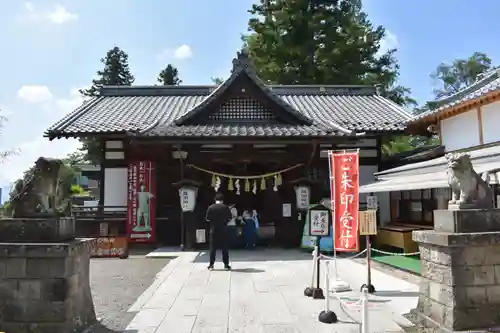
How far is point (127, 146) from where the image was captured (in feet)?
52.6

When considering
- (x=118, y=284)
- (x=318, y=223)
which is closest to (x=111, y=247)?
(x=118, y=284)

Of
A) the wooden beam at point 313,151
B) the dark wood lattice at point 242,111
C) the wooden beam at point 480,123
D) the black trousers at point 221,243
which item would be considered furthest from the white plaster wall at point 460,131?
the black trousers at point 221,243

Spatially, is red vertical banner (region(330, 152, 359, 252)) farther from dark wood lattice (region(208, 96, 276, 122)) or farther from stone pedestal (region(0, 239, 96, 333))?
dark wood lattice (region(208, 96, 276, 122))

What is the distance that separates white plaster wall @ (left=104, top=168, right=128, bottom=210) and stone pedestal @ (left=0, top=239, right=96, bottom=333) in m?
10.5

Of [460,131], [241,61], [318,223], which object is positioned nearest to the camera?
[318,223]

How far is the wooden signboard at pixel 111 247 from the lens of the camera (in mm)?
13266

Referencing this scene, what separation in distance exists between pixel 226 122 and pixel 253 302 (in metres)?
8.90

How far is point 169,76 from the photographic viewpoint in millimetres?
41812

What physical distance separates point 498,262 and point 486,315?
70 cm

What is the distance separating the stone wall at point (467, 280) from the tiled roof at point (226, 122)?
8274mm

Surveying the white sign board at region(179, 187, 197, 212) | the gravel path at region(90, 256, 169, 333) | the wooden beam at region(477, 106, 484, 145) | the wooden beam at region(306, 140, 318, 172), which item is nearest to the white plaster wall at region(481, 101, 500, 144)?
the wooden beam at region(477, 106, 484, 145)

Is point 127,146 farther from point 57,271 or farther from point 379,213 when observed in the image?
point 57,271

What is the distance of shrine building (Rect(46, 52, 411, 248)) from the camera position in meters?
14.0

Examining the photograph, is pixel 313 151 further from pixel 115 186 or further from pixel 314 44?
pixel 314 44
